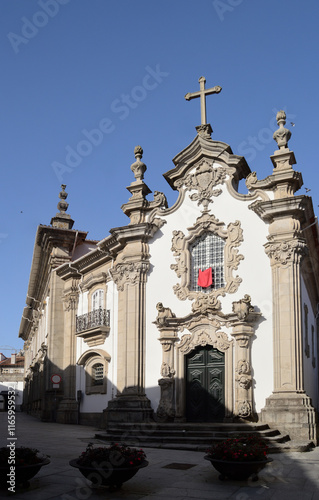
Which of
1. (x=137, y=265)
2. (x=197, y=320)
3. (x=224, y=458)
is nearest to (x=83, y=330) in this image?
(x=137, y=265)

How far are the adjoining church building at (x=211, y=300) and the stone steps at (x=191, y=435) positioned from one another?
0.92 metres

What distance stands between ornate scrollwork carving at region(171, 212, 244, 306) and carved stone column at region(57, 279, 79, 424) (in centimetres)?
790

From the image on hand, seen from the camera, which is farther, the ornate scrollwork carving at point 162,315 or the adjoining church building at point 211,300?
the ornate scrollwork carving at point 162,315

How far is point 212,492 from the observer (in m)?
9.16

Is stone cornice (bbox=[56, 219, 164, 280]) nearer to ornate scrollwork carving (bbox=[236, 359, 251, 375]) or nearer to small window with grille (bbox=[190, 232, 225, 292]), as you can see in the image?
small window with grille (bbox=[190, 232, 225, 292])

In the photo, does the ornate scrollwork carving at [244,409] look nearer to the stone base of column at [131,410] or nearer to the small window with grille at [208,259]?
the stone base of column at [131,410]

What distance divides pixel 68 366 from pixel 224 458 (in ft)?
55.7

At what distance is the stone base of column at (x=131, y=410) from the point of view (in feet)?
62.2

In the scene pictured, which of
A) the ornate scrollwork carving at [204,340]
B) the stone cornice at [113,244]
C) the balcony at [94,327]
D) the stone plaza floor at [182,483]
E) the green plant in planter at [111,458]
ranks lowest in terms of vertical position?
the stone plaza floor at [182,483]

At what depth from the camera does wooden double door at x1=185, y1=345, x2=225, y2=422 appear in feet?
60.8

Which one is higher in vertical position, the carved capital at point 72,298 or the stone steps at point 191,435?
the carved capital at point 72,298

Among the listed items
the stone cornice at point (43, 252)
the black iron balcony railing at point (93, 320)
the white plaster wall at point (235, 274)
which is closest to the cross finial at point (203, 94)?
the white plaster wall at point (235, 274)

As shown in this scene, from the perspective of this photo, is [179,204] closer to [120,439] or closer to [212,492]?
[120,439]

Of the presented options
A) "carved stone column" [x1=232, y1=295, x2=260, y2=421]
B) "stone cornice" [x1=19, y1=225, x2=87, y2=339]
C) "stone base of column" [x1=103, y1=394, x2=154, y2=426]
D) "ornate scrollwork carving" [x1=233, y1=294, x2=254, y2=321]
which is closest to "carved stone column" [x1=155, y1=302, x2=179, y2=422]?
"stone base of column" [x1=103, y1=394, x2=154, y2=426]
